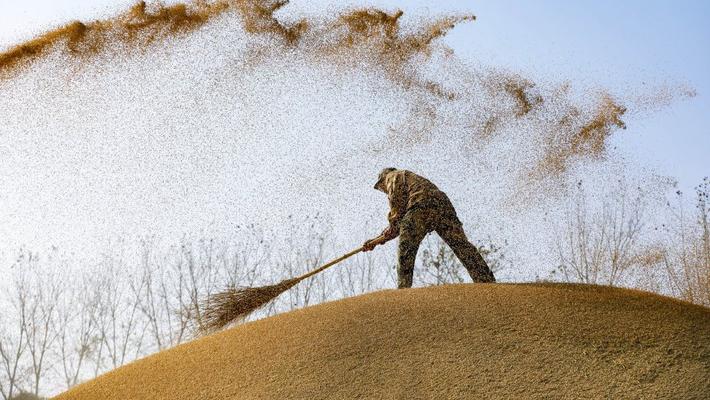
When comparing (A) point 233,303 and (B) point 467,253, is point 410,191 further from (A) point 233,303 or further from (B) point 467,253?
(A) point 233,303

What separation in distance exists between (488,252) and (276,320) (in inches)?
243

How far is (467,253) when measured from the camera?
7.50 m

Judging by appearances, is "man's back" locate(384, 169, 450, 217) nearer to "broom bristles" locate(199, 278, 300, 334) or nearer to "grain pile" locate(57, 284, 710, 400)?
"grain pile" locate(57, 284, 710, 400)

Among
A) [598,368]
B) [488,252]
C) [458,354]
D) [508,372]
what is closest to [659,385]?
[598,368]

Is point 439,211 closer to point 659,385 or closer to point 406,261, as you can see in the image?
point 406,261

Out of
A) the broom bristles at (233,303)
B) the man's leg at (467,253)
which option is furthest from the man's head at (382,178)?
the broom bristles at (233,303)

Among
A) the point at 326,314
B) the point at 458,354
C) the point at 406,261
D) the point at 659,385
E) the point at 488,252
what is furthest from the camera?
the point at 488,252

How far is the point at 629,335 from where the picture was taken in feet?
19.3

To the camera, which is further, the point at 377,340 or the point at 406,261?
the point at 406,261

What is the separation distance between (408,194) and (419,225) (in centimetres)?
41

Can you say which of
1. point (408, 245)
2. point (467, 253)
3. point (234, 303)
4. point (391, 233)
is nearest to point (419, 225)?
point (408, 245)

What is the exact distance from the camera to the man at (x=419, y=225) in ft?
24.4

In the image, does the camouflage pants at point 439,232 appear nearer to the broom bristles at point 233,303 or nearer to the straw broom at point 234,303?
the straw broom at point 234,303

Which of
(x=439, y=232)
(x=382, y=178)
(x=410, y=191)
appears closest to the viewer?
(x=439, y=232)
